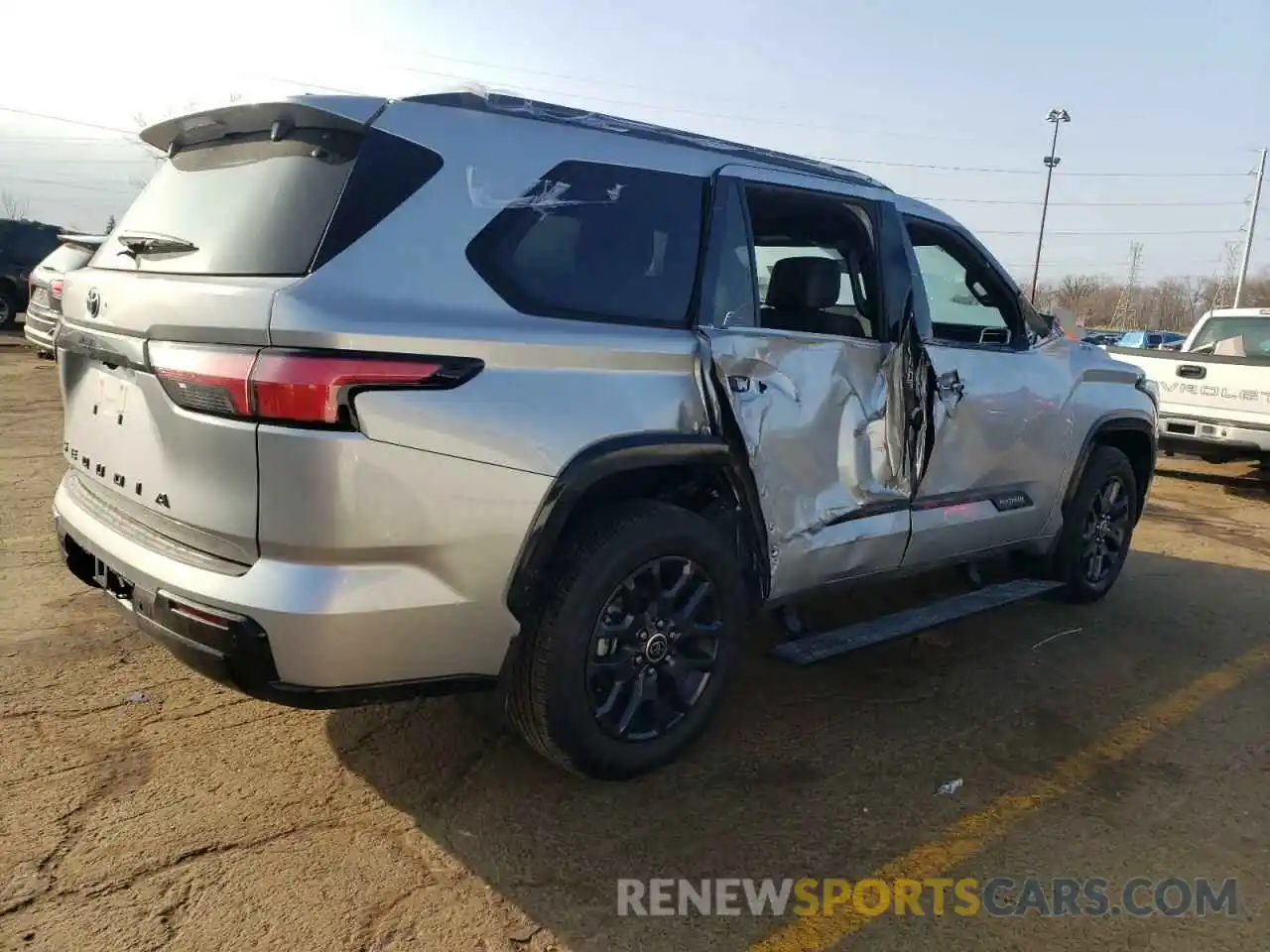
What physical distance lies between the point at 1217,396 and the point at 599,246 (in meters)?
7.94

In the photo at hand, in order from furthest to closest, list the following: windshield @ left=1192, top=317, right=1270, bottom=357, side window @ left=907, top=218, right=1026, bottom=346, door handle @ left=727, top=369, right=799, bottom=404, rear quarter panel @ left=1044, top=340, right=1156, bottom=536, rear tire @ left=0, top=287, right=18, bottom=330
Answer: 1. rear tire @ left=0, top=287, right=18, bottom=330
2. windshield @ left=1192, top=317, right=1270, bottom=357
3. rear quarter panel @ left=1044, top=340, right=1156, bottom=536
4. side window @ left=907, top=218, right=1026, bottom=346
5. door handle @ left=727, top=369, right=799, bottom=404

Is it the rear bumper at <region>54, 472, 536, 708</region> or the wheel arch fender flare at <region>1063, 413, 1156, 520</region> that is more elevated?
the wheel arch fender flare at <region>1063, 413, 1156, 520</region>

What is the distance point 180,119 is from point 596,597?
1.90 m

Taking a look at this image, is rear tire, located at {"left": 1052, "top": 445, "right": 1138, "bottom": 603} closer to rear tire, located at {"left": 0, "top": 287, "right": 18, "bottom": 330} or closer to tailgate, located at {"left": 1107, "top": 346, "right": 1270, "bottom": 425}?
tailgate, located at {"left": 1107, "top": 346, "right": 1270, "bottom": 425}

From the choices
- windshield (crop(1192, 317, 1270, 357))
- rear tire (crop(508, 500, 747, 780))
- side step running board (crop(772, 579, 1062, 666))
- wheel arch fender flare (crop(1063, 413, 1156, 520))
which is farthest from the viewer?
windshield (crop(1192, 317, 1270, 357))

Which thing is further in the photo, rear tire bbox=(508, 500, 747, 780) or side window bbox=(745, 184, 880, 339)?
side window bbox=(745, 184, 880, 339)

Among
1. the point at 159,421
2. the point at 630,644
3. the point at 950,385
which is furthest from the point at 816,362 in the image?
the point at 159,421

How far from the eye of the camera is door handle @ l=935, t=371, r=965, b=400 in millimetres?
3834

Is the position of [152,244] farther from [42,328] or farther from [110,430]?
[42,328]

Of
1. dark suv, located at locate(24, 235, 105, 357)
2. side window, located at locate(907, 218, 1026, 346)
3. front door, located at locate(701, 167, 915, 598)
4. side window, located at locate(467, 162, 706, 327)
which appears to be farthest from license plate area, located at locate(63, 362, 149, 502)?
dark suv, located at locate(24, 235, 105, 357)

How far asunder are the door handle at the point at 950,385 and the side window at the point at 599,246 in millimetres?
1280

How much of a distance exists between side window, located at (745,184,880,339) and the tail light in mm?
1458

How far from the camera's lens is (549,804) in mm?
2922

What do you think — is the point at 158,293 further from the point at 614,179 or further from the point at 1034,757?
the point at 1034,757
